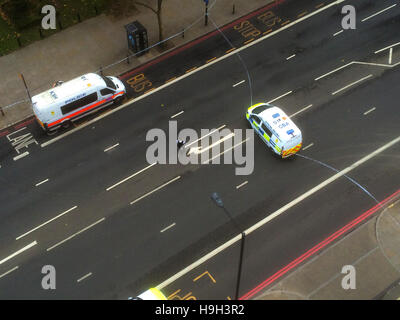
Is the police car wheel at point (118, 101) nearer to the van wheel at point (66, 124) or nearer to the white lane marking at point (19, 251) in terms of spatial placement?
the van wheel at point (66, 124)

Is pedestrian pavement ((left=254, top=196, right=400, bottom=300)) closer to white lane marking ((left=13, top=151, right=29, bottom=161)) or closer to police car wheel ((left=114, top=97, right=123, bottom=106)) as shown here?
police car wheel ((left=114, top=97, right=123, bottom=106))

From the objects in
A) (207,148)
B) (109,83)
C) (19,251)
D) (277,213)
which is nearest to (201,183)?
(207,148)

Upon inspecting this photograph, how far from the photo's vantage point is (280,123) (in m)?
32.1

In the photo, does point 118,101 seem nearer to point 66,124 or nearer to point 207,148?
point 66,124

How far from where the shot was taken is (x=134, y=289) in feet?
89.0

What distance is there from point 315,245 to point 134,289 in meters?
10.8

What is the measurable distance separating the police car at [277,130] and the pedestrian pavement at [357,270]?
6.61m

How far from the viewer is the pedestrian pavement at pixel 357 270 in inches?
1056

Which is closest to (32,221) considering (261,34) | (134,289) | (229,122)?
(134,289)

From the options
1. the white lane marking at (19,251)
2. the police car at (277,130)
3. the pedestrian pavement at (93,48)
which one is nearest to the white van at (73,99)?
the pedestrian pavement at (93,48)

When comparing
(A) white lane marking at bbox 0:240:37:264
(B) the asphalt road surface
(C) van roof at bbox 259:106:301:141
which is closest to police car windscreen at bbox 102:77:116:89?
(B) the asphalt road surface

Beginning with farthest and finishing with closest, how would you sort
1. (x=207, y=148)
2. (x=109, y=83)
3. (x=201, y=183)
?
1. (x=109, y=83)
2. (x=207, y=148)
3. (x=201, y=183)

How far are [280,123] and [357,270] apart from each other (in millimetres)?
10405
